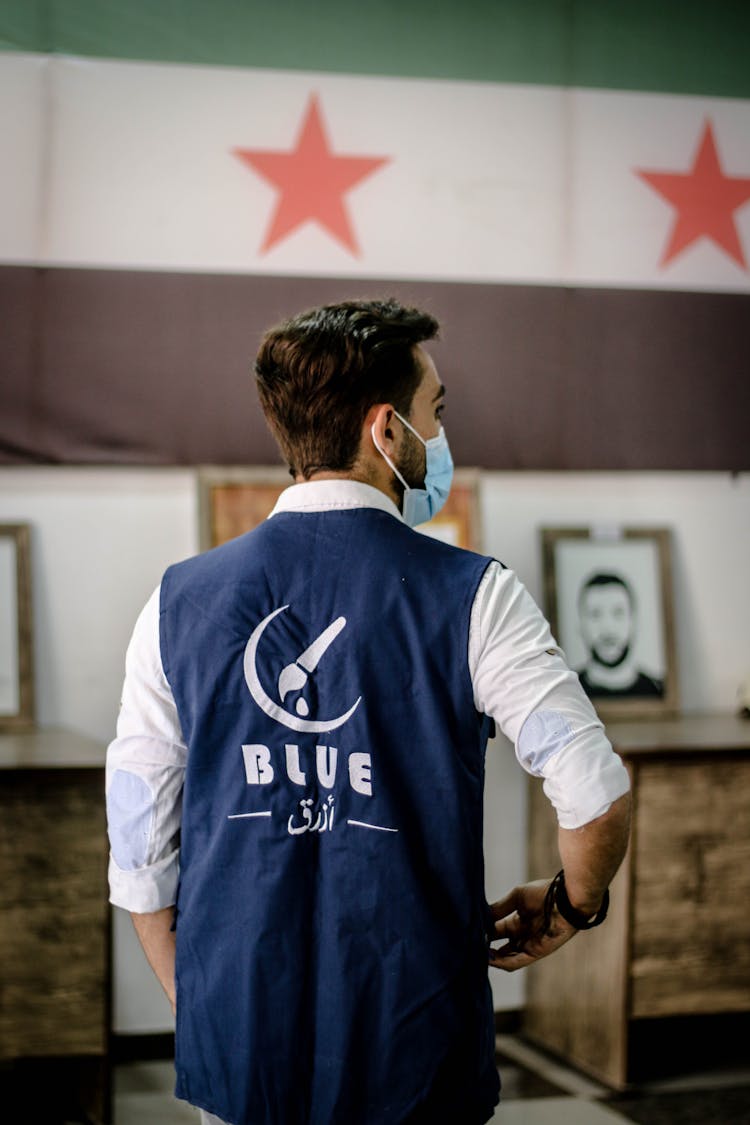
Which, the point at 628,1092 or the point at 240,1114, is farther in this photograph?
the point at 628,1092

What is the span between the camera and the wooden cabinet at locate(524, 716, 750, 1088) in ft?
10.1

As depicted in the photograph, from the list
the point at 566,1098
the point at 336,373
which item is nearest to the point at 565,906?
the point at 336,373

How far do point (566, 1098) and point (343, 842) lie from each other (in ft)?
6.75

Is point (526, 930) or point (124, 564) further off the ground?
point (124, 564)

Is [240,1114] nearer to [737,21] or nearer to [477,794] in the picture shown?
[477,794]

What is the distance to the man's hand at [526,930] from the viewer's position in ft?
4.97

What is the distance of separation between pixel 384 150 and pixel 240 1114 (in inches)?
108

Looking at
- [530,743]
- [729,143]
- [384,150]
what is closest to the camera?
[530,743]

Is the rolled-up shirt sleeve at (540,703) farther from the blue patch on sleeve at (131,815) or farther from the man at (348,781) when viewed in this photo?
the blue patch on sleeve at (131,815)

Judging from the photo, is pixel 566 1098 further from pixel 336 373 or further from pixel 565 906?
pixel 336 373

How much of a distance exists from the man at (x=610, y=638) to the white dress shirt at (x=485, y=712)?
2097mm

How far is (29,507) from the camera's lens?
10.7 ft

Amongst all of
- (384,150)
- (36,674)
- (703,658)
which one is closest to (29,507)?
(36,674)

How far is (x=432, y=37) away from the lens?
343 centimetres
